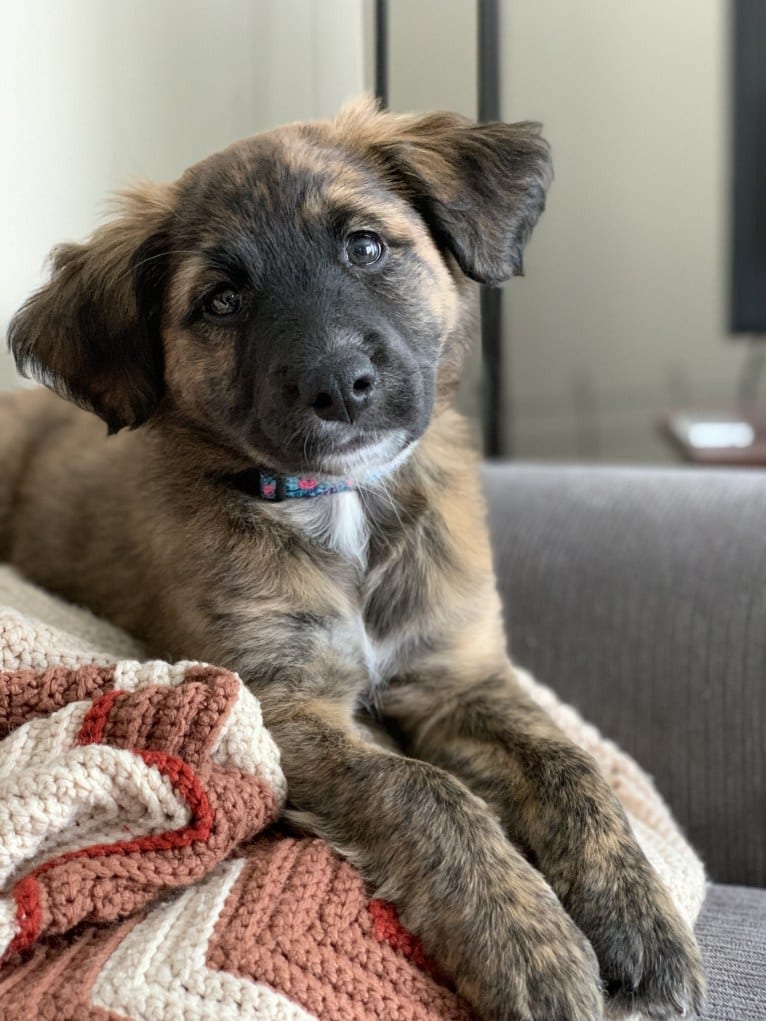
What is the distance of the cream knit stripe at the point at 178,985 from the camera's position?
0.91 metres

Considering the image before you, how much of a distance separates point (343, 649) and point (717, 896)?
0.66 metres

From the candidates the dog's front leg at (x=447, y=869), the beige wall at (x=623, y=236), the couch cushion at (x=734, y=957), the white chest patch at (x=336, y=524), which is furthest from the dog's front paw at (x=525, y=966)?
the beige wall at (x=623, y=236)

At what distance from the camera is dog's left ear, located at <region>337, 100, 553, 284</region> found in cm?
139

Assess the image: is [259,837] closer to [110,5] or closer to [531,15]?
[110,5]

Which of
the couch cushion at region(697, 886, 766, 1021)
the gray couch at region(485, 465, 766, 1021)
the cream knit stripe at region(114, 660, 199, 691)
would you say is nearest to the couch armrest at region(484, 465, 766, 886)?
the gray couch at region(485, 465, 766, 1021)

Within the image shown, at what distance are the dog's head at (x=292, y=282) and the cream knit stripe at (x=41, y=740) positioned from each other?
394 mm

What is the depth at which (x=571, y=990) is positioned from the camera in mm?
1014

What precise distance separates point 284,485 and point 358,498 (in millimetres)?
125

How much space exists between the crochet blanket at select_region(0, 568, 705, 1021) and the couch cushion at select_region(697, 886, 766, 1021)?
0.32 m

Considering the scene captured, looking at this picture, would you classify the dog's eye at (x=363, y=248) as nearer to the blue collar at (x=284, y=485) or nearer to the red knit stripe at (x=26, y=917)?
the blue collar at (x=284, y=485)

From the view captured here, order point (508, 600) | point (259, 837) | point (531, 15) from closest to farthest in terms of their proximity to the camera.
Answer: point (259, 837), point (508, 600), point (531, 15)

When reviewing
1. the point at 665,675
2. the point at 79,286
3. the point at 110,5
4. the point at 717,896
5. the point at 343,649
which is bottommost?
the point at 717,896

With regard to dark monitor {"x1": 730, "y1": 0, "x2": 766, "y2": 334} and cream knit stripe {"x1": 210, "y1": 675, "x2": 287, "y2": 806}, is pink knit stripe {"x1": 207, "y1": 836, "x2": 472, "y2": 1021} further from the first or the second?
dark monitor {"x1": 730, "y1": 0, "x2": 766, "y2": 334}

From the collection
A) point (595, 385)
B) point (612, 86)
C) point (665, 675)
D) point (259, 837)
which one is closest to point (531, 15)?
point (612, 86)
